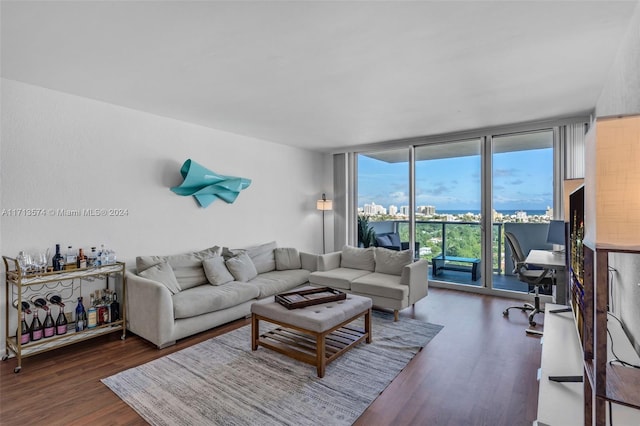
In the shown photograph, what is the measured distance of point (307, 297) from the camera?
311 cm

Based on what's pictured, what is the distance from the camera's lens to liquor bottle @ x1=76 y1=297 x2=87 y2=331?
3.06m

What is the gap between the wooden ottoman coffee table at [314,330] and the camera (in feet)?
8.70

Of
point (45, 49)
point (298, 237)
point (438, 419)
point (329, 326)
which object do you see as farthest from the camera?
point (298, 237)

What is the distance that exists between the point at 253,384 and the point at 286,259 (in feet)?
8.98

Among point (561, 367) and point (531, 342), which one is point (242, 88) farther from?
point (531, 342)

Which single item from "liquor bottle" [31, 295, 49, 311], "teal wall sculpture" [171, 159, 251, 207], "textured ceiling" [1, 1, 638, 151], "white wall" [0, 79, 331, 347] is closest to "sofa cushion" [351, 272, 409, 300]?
"white wall" [0, 79, 331, 347]

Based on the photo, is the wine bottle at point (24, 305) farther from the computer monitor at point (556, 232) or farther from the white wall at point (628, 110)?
the computer monitor at point (556, 232)

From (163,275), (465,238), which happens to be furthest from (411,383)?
(465,238)

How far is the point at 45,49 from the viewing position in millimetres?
2328

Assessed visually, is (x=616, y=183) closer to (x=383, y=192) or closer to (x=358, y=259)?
(x=358, y=259)

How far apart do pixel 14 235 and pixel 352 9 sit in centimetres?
344

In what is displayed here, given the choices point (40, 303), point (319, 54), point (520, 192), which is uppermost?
point (319, 54)

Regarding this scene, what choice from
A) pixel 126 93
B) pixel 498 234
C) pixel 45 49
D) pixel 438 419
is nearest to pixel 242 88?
pixel 126 93

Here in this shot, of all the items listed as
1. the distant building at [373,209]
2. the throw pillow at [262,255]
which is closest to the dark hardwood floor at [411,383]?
the throw pillow at [262,255]
